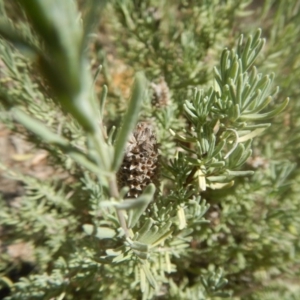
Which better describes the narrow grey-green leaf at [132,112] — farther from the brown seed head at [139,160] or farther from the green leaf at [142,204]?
the brown seed head at [139,160]

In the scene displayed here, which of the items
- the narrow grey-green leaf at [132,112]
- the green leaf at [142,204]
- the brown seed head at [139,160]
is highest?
the brown seed head at [139,160]

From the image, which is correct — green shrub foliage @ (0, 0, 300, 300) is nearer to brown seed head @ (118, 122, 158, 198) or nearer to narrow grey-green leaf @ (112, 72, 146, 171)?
brown seed head @ (118, 122, 158, 198)

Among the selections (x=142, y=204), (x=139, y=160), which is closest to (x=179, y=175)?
(x=139, y=160)

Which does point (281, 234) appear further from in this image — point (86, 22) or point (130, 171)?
point (86, 22)

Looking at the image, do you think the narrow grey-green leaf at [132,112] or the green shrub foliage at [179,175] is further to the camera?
the green shrub foliage at [179,175]

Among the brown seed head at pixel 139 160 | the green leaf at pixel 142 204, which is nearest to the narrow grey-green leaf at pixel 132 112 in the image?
the green leaf at pixel 142 204

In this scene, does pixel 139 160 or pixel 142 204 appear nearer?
pixel 142 204

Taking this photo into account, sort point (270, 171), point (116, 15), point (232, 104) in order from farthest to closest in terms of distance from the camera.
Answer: point (116, 15)
point (270, 171)
point (232, 104)

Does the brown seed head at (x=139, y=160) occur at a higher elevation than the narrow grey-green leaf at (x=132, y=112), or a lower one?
higher

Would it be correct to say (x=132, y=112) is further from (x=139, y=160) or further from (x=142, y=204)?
(x=139, y=160)

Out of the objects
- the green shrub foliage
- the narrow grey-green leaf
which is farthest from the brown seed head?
the narrow grey-green leaf

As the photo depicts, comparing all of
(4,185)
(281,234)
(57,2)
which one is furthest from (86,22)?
(4,185)
